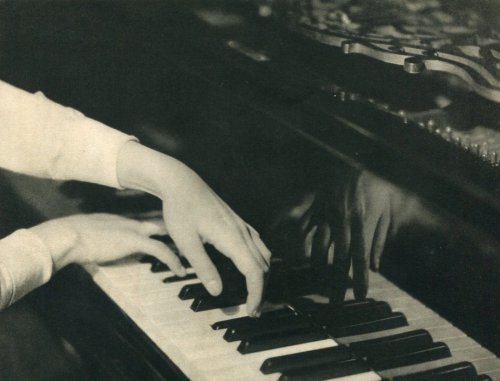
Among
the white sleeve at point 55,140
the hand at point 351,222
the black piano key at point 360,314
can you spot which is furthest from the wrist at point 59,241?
the black piano key at point 360,314

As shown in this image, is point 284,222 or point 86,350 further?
point 86,350

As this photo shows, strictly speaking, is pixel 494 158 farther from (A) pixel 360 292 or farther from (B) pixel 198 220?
(B) pixel 198 220

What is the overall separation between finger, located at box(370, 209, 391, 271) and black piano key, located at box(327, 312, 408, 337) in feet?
0.27

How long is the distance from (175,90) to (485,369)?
764 millimetres

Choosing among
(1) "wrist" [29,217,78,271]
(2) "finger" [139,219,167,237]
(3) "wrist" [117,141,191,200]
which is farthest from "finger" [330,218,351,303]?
(1) "wrist" [29,217,78,271]

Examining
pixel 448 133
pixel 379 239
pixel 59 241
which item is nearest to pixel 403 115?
pixel 448 133

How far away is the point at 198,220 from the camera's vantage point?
46.1 inches

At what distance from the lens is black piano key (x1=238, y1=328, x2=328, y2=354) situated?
3.32 ft

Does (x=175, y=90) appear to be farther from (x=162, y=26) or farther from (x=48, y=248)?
(x=48, y=248)

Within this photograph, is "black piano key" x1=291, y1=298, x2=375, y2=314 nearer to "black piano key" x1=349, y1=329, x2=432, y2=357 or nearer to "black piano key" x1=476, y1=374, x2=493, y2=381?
"black piano key" x1=349, y1=329, x2=432, y2=357

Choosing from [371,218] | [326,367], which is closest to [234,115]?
[371,218]

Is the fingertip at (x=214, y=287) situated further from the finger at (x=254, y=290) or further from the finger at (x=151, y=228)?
the finger at (x=151, y=228)

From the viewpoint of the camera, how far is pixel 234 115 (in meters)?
1.16

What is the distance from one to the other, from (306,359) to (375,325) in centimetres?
12
